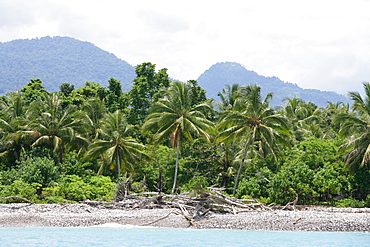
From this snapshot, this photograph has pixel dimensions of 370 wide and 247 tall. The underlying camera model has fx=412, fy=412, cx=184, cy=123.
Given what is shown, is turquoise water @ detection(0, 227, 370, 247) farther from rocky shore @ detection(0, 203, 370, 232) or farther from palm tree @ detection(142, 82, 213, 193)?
palm tree @ detection(142, 82, 213, 193)

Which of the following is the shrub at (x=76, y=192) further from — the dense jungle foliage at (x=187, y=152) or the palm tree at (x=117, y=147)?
the palm tree at (x=117, y=147)

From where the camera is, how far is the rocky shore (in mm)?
15867

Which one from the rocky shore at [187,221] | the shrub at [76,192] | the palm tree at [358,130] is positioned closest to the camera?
the rocky shore at [187,221]

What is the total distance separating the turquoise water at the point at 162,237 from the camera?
12.7 metres

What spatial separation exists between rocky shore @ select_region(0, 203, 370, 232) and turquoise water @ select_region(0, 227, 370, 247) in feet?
2.36

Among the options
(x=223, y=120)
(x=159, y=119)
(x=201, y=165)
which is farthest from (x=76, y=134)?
(x=223, y=120)

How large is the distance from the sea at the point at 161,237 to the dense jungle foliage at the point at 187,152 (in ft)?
12.4

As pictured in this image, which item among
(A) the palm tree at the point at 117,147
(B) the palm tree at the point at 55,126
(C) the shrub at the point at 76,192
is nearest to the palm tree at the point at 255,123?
(A) the palm tree at the point at 117,147

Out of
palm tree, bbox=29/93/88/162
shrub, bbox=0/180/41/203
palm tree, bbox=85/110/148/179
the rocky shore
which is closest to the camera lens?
the rocky shore

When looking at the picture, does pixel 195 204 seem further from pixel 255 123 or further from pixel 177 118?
pixel 177 118

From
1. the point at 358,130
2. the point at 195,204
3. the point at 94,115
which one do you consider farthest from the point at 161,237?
the point at 94,115

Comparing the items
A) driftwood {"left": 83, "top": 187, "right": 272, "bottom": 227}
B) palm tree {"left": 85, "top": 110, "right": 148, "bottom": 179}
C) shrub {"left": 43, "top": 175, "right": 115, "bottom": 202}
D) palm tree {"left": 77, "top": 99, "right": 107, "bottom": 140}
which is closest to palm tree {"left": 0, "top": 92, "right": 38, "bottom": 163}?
palm tree {"left": 77, "top": 99, "right": 107, "bottom": 140}

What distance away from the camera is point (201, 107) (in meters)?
29.1

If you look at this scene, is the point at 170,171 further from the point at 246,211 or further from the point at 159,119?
the point at 246,211
